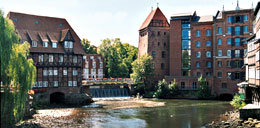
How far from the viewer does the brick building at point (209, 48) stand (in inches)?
2144

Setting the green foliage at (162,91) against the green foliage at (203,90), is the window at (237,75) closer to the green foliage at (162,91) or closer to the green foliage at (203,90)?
the green foliage at (203,90)

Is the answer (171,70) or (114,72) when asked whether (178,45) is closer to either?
(171,70)

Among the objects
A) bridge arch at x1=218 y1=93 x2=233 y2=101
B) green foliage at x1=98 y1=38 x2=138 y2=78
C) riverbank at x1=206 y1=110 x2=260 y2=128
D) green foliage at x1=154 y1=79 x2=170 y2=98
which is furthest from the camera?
green foliage at x1=98 y1=38 x2=138 y2=78

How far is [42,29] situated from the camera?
4838cm

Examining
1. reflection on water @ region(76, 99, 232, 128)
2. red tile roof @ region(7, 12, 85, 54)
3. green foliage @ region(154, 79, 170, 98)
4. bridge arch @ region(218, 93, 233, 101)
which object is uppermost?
red tile roof @ region(7, 12, 85, 54)

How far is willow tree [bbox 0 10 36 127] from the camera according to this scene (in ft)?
68.4

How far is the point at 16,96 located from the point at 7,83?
62.9 inches

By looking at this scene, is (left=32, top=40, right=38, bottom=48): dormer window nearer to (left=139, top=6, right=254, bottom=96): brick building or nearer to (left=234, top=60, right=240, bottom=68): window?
(left=139, top=6, right=254, bottom=96): brick building

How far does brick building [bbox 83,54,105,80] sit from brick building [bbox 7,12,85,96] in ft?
88.1

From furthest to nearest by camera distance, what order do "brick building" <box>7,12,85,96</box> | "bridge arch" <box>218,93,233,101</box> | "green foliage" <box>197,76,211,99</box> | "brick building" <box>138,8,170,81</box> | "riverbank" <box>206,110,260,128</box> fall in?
"brick building" <box>138,8,170,81</box>
"bridge arch" <box>218,93,233,101</box>
"green foliage" <box>197,76,211,99</box>
"brick building" <box>7,12,85,96</box>
"riverbank" <box>206,110,260,128</box>

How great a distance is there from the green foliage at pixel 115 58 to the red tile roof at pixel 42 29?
82.2 ft

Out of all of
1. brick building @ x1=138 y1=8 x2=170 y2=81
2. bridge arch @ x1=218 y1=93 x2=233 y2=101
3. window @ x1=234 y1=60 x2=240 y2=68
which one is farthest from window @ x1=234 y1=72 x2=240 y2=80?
brick building @ x1=138 y1=8 x2=170 y2=81

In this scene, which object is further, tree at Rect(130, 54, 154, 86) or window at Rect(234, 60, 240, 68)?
tree at Rect(130, 54, 154, 86)

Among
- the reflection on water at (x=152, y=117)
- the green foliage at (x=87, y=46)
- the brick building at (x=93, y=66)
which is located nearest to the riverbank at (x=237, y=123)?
the reflection on water at (x=152, y=117)
